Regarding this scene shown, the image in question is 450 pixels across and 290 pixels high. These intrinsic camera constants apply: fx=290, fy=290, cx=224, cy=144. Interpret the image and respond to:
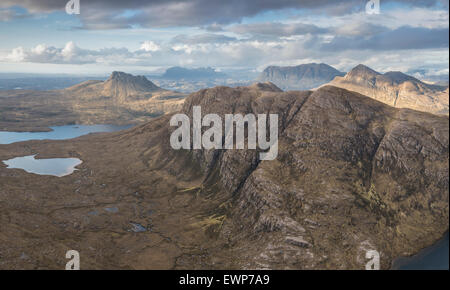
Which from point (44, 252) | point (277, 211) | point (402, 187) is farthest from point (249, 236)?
point (44, 252)

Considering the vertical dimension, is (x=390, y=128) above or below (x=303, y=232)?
above

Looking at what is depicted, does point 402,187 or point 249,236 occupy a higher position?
point 402,187

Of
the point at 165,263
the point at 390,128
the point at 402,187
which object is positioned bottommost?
the point at 165,263

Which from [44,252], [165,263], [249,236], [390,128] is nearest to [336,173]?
[390,128]

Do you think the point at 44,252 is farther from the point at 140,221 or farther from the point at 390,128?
the point at 390,128

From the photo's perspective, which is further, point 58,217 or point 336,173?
point 58,217

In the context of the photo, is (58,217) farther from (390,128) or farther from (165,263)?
(390,128)
